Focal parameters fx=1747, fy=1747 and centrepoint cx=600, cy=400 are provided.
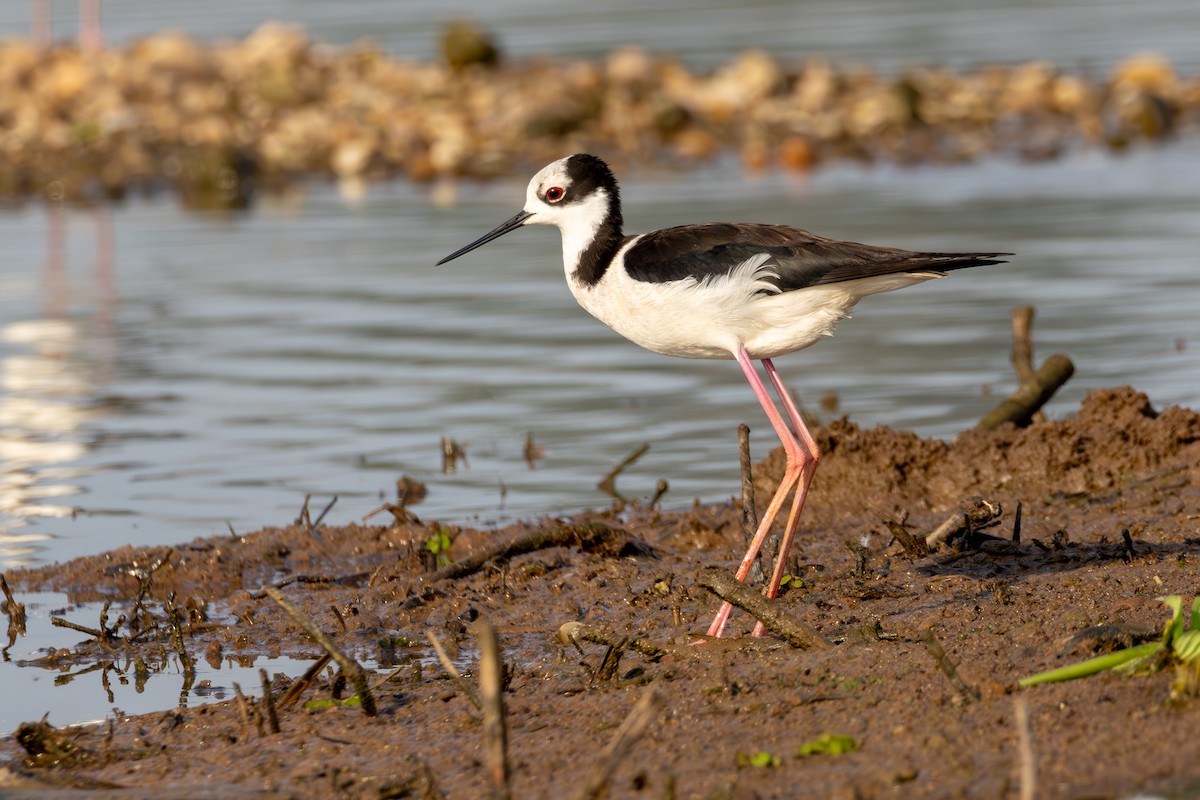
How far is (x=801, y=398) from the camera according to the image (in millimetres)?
9047

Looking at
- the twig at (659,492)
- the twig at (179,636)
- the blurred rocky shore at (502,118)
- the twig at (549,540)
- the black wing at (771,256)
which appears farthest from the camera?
the blurred rocky shore at (502,118)

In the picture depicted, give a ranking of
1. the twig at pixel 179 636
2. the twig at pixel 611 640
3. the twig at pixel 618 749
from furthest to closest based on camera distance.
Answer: the twig at pixel 179 636 < the twig at pixel 611 640 < the twig at pixel 618 749

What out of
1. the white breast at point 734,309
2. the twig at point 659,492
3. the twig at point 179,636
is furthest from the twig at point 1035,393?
the twig at point 179,636

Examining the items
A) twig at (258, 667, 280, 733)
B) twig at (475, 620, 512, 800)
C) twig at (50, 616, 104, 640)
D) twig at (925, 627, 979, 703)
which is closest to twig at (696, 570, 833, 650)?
twig at (925, 627, 979, 703)

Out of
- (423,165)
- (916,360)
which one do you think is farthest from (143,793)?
(423,165)

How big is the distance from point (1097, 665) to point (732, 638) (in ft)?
3.97

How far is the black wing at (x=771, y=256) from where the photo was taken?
5.38 m

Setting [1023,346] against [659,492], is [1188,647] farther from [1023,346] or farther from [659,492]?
[1023,346]

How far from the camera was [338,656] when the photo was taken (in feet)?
14.4

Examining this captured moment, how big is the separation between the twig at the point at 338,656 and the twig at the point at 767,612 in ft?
3.19

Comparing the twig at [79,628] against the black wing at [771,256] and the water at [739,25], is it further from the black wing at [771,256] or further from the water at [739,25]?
the water at [739,25]

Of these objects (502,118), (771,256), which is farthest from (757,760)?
(502,118)

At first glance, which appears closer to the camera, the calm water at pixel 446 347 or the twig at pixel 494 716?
the twig at pixel 494 716

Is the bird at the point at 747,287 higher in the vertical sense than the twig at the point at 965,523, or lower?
higher
